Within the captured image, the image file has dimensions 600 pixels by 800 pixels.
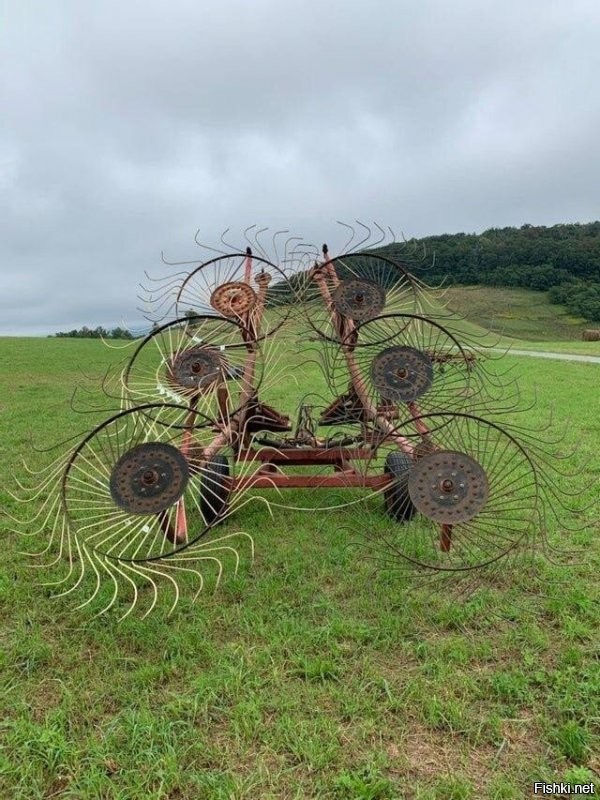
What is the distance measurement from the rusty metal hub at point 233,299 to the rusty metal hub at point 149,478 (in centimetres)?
178

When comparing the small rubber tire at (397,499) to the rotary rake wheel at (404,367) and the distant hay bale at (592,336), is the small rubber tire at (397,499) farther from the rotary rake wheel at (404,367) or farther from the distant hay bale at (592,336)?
the distant hay bale at (592,336)

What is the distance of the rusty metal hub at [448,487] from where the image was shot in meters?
2.27

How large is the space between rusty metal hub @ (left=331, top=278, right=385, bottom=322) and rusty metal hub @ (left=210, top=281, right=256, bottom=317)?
618 mm

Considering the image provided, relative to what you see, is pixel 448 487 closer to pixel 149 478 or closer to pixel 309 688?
pixel 309 688

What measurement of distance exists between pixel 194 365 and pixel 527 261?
1990 centimetres

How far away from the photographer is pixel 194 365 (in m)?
3.81

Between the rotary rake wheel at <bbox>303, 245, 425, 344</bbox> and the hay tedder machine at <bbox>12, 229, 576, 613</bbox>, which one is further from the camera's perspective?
the rotary rake wheel at <bbox>303, 245, 425, 344</bbox>

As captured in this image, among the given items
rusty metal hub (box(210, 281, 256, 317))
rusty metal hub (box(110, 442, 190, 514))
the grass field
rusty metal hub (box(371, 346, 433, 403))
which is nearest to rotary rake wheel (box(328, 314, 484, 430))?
rusty metal hub (box(371, 346, 433, 403))

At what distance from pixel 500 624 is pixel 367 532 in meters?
1.08

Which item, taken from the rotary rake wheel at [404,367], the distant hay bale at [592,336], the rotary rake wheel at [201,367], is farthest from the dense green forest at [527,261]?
the distant hay bale at [592,336]

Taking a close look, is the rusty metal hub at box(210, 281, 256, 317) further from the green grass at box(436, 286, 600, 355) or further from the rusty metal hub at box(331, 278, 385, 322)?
the green grass at box(436, 286, 600, 355)

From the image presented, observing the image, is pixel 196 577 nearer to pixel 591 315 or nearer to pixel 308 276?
pixel 308 276

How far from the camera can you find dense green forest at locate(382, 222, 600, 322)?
5.27m

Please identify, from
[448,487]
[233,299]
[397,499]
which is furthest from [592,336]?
[448,487]
